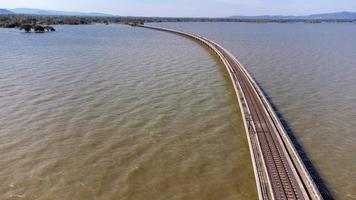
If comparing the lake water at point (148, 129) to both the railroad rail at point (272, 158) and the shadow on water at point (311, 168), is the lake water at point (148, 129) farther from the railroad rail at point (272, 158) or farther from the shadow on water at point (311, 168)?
the railroad rail at point (272, 158)

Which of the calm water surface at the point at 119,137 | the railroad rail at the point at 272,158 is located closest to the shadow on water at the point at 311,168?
the railroad rail at the point at 272,158

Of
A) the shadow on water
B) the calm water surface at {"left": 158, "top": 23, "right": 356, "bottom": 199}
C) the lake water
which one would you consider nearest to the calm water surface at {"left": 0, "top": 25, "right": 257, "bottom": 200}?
the lake water

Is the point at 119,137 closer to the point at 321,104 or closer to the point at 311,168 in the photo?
the point at 311,168

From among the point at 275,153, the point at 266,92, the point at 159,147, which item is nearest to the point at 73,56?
the point at 266,92

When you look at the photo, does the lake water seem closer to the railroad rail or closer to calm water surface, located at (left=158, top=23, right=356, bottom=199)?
calm water surface, located at (left=158, top=23, right=356, bottom=199)

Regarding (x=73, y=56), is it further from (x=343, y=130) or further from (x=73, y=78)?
(x=343, y=130)

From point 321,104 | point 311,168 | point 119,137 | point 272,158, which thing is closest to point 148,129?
point 119,137
